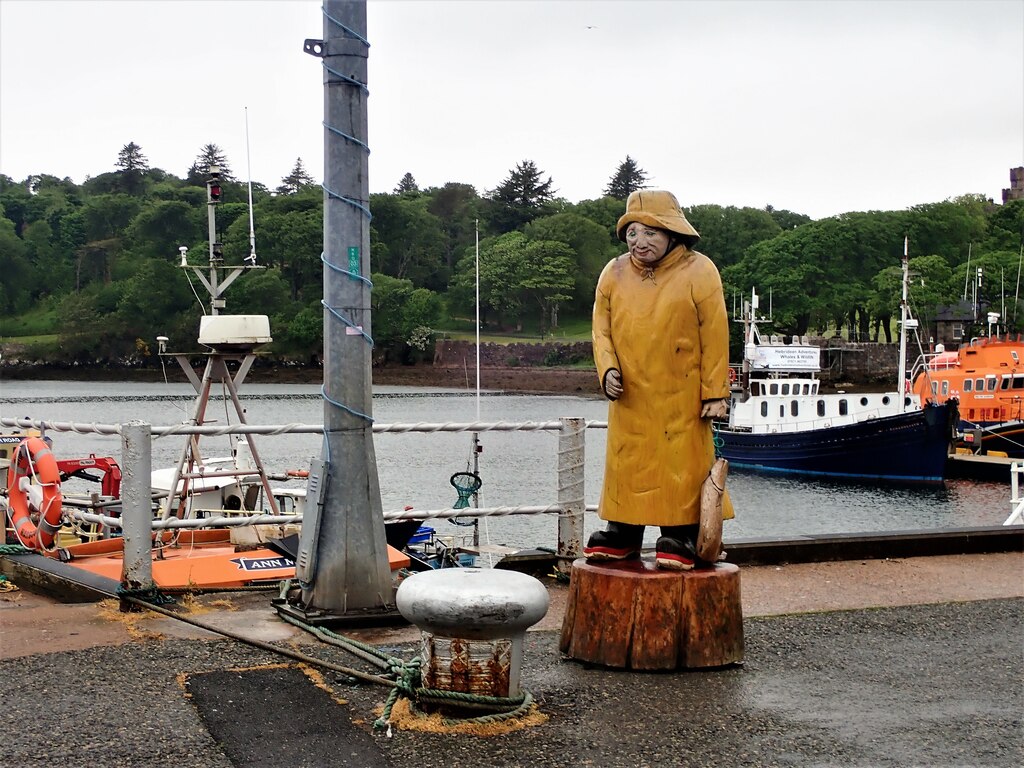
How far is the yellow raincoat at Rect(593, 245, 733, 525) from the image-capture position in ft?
21.7

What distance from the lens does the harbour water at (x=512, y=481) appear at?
36.7 metres

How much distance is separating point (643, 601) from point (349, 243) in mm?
2555

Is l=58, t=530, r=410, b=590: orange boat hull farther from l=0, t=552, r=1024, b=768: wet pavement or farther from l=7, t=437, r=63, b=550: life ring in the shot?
l=0, t=552, r=1024, b=768: wet pavement

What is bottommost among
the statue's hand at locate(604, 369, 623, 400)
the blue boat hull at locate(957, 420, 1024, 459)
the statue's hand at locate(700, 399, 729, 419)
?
the blue boat hull at locate(957, 420, 1024, 459)

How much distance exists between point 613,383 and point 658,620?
1227mm

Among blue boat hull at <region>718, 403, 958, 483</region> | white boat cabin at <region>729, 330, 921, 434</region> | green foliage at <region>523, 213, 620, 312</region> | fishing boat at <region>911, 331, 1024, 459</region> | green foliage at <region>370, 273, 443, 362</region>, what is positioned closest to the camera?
blue boat hull at <region>718, 403, 958, 483</region>

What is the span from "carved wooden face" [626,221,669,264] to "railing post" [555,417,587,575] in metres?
2.17

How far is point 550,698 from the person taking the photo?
18.9 ft

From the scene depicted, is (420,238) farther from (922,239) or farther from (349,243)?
(349,243)

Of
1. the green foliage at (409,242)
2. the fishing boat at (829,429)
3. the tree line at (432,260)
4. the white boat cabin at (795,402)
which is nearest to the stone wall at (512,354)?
the tree line at (432,260)

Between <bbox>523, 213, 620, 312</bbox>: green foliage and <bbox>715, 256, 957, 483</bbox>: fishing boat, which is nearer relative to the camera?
<bbox>715, 256, 957, 483</bbox>: fishing boat

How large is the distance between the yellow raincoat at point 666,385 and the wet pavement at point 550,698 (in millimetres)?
890

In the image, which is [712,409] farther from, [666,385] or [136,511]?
[136,511]

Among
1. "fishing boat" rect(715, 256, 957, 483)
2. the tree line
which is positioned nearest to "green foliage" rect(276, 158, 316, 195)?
the tree line
